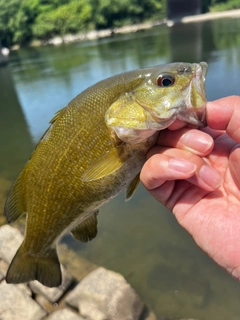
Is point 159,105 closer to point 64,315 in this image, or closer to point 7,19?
point 64,315

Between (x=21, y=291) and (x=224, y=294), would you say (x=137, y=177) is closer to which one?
(x=21, y=291)

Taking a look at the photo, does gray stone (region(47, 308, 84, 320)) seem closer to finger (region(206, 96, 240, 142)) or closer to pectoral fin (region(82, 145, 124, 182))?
pectoral fin (region(82, 145, 124, 182))

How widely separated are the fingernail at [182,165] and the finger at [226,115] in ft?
1.03

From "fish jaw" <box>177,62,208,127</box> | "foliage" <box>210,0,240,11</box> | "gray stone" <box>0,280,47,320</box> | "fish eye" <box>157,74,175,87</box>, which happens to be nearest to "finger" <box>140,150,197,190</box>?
"fish jaw" <box>177,62,208,127</box>

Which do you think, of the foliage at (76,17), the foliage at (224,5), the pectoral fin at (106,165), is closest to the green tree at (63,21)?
the foliage at (76,17)

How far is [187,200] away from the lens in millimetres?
1991

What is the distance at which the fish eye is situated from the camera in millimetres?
1732

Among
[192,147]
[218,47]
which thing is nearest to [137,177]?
[192,147]

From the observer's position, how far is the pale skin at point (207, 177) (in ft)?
5.71

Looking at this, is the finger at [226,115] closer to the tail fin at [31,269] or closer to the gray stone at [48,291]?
Answer: the tail fin at [31,269]

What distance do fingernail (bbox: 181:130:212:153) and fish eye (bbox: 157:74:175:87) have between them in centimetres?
30

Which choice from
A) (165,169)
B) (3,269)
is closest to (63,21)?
(3,269)

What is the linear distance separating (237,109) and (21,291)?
3528 mm

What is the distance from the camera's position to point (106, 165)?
74.5 inches
